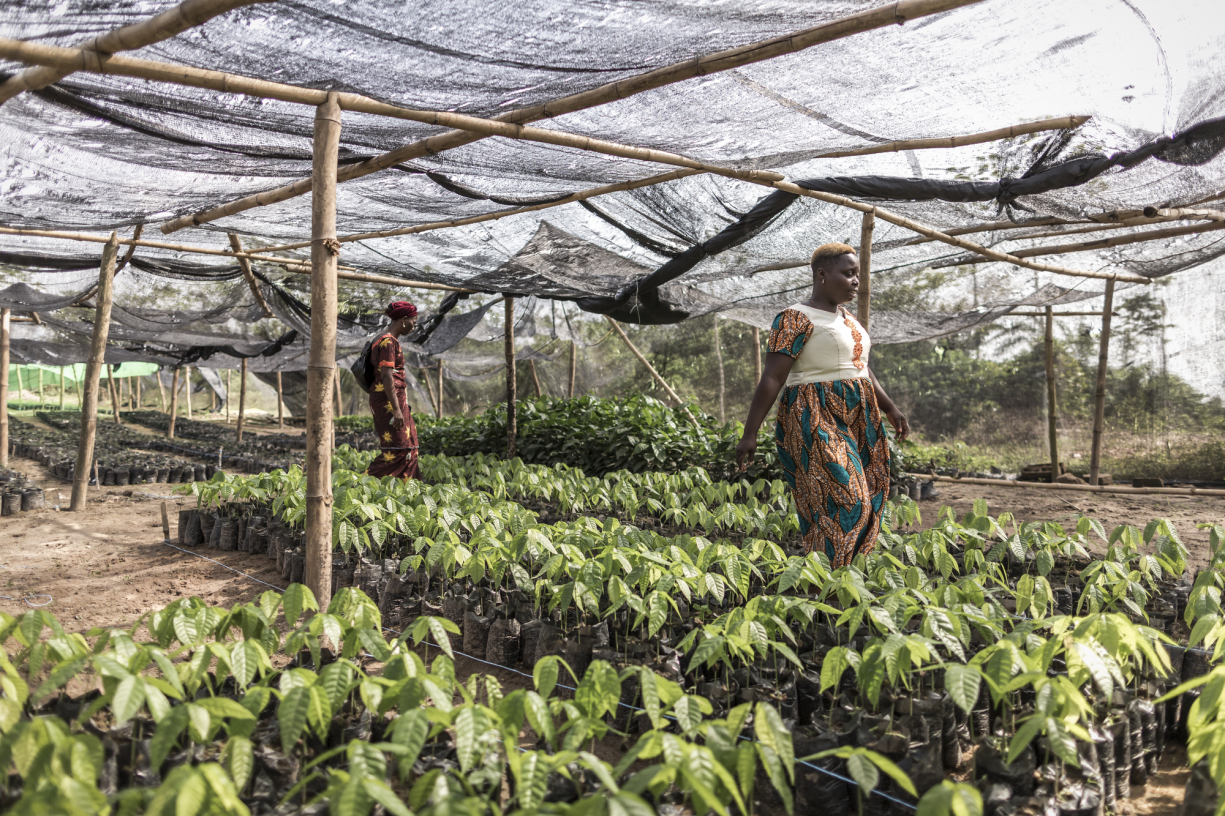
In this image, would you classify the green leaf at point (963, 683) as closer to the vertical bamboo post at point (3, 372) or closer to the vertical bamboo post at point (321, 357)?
the vertical bamboo post at point (321, 357)

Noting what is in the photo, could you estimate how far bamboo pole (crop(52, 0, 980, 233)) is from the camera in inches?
98.4

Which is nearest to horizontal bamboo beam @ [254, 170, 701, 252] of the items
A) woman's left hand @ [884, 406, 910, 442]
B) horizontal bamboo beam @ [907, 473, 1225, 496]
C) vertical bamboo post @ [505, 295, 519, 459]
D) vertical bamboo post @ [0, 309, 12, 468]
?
woman's left hand @ [884, 406, 910, 442]

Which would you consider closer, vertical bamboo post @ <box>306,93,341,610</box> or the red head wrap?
vertical bamboo post @ <box>306,93,341,610</box>

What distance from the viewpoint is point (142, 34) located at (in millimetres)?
2465

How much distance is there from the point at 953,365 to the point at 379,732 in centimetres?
1552

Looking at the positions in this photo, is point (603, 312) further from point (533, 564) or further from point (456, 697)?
point (456, 697)

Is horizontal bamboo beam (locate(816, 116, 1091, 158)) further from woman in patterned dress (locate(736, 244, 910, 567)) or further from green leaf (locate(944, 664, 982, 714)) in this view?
green leaf (locate(944, 664, 982, 714))

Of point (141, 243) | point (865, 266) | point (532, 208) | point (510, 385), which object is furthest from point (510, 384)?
point (865, 266)

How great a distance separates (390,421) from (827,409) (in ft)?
10.3

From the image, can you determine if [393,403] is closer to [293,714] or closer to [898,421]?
[898,421]

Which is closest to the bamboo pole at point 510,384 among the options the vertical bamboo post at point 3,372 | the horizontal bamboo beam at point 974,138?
the horizontal bamboo beam at point 974,138

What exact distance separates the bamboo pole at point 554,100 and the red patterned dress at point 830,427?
3.39ft

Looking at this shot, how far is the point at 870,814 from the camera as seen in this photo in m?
1.82

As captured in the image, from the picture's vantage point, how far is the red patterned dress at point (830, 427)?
10.8 feet
